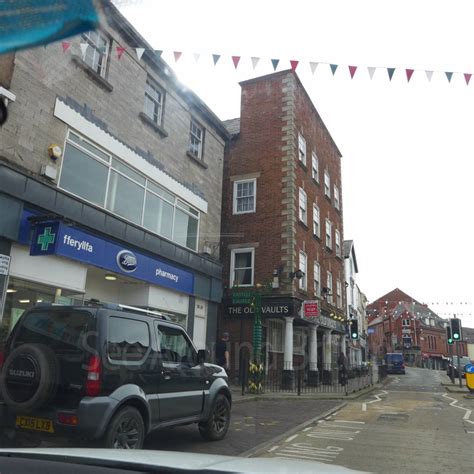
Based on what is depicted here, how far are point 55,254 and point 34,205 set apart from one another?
1.21 m

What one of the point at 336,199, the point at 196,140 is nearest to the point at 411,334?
the point at 336,199

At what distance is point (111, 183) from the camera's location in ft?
43.5

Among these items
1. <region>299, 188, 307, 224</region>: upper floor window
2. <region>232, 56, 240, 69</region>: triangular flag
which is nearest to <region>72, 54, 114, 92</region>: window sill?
<region>232, 56, 240, 69</region>: triangular flag

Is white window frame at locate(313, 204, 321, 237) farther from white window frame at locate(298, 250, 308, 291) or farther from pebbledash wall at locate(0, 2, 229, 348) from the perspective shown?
pebbledash wall at locate(0, 2, 229, 348)

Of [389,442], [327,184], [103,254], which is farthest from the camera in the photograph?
[327,184]

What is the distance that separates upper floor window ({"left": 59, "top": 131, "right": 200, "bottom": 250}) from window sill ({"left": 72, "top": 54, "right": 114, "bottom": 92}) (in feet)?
5.74

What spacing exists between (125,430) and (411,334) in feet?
282

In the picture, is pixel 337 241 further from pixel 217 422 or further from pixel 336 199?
pixel 217 422

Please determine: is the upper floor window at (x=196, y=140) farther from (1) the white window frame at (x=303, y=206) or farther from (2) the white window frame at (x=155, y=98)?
(1) the white window frame at (x=303, y=206)

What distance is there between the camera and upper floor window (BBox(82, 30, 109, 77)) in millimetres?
12781

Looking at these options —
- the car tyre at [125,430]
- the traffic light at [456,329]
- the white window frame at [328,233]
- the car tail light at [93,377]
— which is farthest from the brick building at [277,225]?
the car tail light at [93,377]

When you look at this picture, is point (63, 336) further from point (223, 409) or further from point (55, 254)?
point (55, 254)

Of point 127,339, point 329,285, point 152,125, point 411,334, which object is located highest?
point 152,125

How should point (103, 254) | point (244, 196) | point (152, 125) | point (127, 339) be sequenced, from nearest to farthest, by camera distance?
point (127, 339) → point (103, 254) → point (152, 125) → point (244, 196)
